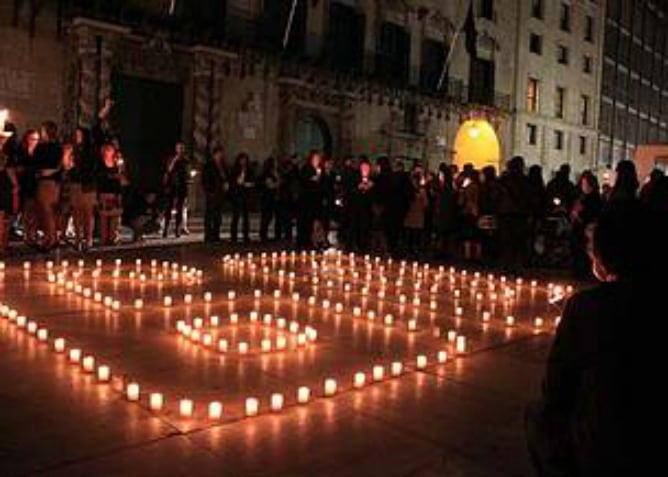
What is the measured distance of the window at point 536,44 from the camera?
37031 mm

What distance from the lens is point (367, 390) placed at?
16.7ft

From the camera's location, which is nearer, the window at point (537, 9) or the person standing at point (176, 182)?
the person standing at point (176, 182)

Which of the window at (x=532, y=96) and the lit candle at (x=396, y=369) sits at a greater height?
the window at (x=532, y=96)

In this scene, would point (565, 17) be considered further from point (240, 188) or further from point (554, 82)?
point (240, 188)

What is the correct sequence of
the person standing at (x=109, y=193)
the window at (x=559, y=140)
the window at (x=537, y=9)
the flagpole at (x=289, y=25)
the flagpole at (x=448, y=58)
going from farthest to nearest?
the window at (x=559, y=140) → the window at (x=537, y=9) → the flagpole at (x=448, y=58) → the flagpole at (x=289, y=25) → the person standing at (x=109, y=193)

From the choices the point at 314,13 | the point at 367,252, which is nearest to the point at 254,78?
the point at 314,13

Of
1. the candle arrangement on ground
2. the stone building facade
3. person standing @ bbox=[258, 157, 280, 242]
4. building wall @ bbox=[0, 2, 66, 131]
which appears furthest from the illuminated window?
the candle arrangement on ground

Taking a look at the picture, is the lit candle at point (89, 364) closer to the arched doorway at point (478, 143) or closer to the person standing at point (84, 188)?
the person standing at point (84, 188)

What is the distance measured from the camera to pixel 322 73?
Result: 25625 millimetres

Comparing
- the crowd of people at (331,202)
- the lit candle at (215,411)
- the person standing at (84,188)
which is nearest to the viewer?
the lit candle at (215,411)

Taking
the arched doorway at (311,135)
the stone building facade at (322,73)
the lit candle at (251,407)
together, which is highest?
the stone building facade at (322,73)

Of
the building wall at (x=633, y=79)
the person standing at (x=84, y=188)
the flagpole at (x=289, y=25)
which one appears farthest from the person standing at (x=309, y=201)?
the building wall at (x=633, y=79)

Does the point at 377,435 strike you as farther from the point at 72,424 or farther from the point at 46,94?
the point at 46,94

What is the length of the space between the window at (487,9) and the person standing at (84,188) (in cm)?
2543
